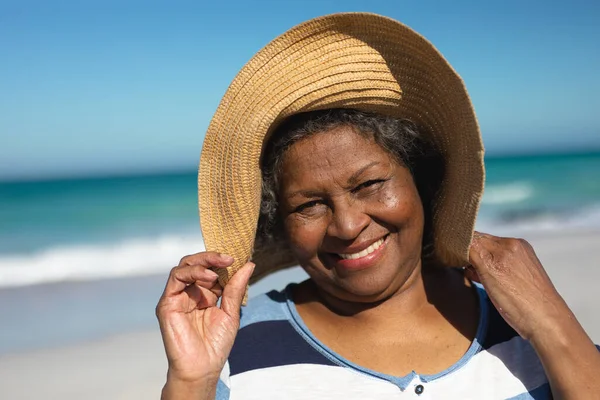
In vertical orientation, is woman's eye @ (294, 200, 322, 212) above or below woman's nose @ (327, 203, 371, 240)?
above

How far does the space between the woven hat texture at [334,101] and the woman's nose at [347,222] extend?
34 cm

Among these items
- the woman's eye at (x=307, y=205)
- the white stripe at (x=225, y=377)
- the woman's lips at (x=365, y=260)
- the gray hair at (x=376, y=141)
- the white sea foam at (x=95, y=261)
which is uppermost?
the white sea foam at (x=95, y=261)

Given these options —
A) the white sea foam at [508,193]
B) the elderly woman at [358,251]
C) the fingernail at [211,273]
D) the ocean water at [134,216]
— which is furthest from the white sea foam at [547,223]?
the fingernail at [211,273]

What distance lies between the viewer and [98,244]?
1362cm

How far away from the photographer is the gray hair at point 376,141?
2287mm

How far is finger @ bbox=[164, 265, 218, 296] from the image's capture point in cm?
209

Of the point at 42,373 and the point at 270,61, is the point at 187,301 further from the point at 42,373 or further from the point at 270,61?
the point at 42,373

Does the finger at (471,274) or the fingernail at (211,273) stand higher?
the fingernail at (211,273)

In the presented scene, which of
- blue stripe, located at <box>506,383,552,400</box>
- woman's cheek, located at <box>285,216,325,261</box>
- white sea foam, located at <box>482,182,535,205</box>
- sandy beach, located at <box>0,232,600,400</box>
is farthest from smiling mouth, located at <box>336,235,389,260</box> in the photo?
white sea foam, located at <box>482,182,535,205</box>

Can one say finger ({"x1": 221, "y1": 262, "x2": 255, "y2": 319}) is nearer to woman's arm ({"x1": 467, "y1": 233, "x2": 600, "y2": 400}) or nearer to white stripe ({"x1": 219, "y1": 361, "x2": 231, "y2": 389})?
white stripe ({"x1": 219, "y1": 361, "x2": 231, "y2": 389})

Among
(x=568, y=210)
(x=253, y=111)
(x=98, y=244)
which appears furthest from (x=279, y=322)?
(x=568, y=210)

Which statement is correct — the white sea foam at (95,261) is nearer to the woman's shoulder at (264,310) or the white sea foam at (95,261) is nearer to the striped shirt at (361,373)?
the woman's shoulder at (264,310)

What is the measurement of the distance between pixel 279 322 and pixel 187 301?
16.5 inches

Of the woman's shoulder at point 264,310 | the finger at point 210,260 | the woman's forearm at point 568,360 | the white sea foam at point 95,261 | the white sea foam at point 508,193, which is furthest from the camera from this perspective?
the white sea foam at point 508,193
